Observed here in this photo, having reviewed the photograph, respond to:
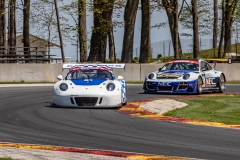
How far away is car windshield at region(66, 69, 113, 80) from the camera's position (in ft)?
60.5

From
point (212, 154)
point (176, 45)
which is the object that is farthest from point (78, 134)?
point (176, 45)

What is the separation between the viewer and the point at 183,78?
75.6 ft

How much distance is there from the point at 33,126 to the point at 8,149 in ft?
10.4

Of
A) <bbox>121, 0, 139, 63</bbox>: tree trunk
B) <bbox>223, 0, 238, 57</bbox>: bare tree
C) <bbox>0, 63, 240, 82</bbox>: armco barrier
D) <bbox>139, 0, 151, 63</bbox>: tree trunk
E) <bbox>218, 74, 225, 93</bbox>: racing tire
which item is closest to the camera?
<bbox>218, 74, 225, 93</bbox>: racing tire

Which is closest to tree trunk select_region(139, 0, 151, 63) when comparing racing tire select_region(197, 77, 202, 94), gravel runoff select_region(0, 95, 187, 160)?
racing tire select_region(197, 77, 202, 94)

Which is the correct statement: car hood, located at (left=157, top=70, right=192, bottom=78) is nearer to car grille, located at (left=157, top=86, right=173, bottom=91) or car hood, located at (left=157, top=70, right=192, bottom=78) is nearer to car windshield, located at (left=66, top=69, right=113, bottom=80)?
car grille, located at (left=157, top=86, right=173, bottom=91)

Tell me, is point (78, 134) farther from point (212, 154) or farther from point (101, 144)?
point (212, 154)

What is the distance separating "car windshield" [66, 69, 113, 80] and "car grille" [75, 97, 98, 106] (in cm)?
126

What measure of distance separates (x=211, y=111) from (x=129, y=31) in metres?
27.6

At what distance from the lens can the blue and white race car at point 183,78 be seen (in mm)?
23047

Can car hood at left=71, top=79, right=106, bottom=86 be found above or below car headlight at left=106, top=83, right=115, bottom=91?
Result: above

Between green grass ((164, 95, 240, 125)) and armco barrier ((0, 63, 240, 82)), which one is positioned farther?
armco barrier ((0, 63, 240, 82))

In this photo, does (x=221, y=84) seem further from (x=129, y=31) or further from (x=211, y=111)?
(x=129, y=31)

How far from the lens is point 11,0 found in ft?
165
